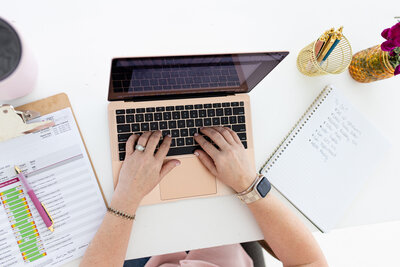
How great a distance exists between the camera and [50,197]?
675mm

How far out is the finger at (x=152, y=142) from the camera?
0.70 meters

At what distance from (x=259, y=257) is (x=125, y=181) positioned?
60 cm

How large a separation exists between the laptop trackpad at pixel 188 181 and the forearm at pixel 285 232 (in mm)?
126

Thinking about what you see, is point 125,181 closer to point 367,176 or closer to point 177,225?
point 177,225

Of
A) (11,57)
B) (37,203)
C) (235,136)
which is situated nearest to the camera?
(11,57)

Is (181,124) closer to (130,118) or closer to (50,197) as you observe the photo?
(130,118)

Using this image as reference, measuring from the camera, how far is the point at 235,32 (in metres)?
0.80

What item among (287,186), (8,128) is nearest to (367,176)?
(287,186)

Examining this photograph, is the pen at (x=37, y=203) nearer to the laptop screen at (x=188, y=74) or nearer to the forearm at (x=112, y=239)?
the forearm at (x=112, y=239)

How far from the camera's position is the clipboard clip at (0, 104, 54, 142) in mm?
594

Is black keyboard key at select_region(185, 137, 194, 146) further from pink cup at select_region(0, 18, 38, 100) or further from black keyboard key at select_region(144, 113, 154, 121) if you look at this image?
pink cup at select_region(0, 18, 38, 100)

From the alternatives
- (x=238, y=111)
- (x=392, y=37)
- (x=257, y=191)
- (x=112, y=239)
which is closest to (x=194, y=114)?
(x=238, y=111)

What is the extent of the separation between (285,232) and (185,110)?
410 mm

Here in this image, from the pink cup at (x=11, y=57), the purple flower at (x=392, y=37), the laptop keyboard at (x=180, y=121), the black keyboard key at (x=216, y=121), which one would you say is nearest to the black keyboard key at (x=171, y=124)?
the laptop keyboard at (x=180, y=121)
